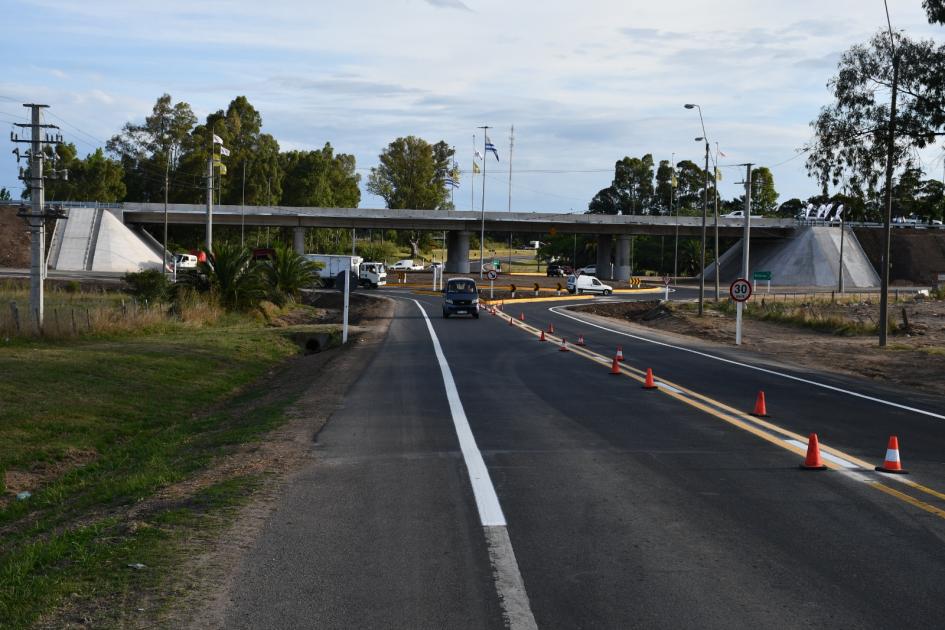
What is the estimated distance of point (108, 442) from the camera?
587 inches

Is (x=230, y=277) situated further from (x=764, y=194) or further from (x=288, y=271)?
(x=764, y=194)

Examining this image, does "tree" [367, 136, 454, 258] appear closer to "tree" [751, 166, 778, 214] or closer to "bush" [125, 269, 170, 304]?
"tree" [751, 166, 778, 214]

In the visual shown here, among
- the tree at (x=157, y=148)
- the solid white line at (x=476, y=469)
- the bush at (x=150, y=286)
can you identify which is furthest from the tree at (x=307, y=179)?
the solid white line at (x=476, y=469)

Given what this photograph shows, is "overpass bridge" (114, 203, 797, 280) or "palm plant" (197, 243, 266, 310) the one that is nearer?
"palm plant" (197, 243, 266, 310)

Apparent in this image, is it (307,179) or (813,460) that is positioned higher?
(307,179)

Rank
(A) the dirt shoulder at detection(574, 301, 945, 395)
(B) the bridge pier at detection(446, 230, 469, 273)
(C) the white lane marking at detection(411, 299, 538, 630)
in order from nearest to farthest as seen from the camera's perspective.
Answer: (C) the white lane marking at detection(411, 299, 538, 630)
(A) the dirt shoulder at detection(574, 301, 945, 395)
(B) the bridge pier at detection(446, 230, 469, 273)

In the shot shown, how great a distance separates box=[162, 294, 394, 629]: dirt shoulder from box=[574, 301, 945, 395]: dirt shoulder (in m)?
12.1

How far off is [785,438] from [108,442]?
10.2m

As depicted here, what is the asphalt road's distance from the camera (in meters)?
5.44

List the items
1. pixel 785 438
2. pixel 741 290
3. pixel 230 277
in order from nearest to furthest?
pixel 785 438 < pixel 741 290 < pixel 230 277

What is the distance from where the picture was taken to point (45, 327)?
25.8 m

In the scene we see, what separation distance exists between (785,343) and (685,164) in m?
129

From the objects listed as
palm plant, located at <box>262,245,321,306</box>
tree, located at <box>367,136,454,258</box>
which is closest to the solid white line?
palm plant, located at <box>262,245,321,306</box>

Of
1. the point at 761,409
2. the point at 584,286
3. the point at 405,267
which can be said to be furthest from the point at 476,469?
the point at 405,267
